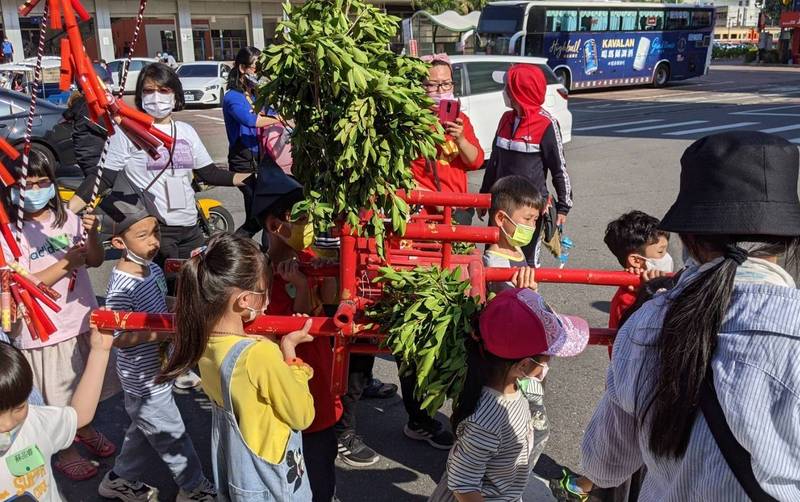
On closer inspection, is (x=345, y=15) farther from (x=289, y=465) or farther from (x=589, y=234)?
(x=589, y=234)

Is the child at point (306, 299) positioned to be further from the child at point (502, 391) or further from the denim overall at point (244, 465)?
the child at point (502, 391)

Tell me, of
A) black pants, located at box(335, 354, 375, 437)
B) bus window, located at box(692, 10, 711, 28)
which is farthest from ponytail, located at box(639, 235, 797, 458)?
bus window, located at box(692, 10, 711, 28)

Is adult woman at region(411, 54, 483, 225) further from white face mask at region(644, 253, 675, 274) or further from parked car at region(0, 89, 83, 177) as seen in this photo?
parked car at region(0, 89, 83, 177)

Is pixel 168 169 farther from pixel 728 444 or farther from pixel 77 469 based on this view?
pixel 728 444

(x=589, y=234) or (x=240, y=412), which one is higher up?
(x=240, y=412)

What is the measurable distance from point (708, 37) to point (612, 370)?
94.8 feet

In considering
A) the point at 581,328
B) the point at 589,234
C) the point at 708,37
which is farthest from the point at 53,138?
the point at 708,37

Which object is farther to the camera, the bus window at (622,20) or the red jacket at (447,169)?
the bus window at (622,20)

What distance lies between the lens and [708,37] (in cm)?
2661

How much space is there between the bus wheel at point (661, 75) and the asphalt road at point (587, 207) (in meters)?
1.63

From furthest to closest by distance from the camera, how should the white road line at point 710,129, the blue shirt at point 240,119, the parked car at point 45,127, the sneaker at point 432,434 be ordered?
the white road line at point 710,129, the parked car at point 45,127, the blue shirt at point 240,119, the sneaker at point 432,434

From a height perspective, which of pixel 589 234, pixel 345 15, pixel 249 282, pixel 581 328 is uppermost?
pixel 345 15

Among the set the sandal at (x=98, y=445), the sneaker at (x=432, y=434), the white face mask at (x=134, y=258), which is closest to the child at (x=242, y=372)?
the white face mask at (x=134, y=258)

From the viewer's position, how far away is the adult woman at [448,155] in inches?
148
